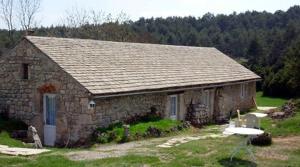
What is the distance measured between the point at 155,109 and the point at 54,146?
5140 mm

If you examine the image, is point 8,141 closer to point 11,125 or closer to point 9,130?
point 9,130

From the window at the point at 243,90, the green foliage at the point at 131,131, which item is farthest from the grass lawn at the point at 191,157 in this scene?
the window at the point at 243,90

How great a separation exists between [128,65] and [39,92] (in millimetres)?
4819

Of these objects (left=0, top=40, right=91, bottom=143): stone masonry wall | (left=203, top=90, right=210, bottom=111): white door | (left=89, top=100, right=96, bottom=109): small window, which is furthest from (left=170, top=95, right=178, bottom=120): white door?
(left=0, top=40, right=91, bottom=143): stone masonry wall

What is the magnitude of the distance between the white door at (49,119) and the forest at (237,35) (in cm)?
1645

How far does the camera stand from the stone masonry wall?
17234 mm

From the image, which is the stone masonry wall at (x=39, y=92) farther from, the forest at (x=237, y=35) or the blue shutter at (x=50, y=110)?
the forest at (x=237, y=35)

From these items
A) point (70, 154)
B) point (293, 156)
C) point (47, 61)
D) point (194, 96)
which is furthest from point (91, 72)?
point (293, 156)

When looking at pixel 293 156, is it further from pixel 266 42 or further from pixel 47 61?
pixel 266 42

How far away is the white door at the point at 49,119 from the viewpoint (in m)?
18.2

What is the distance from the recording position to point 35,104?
18.7 metres

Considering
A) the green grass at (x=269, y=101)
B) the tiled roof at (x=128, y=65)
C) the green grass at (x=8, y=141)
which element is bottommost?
the green grass at (x=269, y=101)

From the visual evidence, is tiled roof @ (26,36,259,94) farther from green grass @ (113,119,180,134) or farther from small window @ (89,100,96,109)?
green grass @ (113,119,180,134)

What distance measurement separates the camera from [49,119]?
18453 mm
